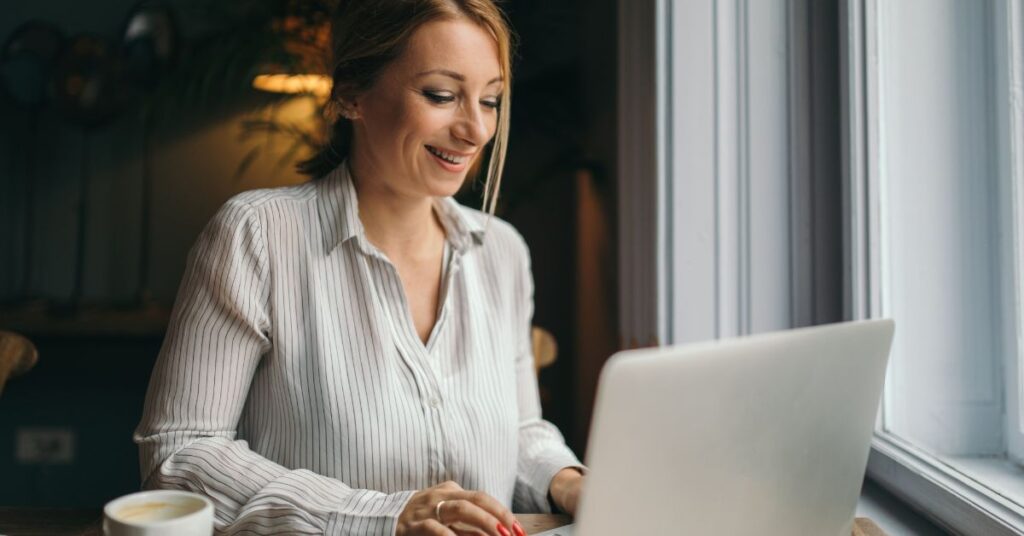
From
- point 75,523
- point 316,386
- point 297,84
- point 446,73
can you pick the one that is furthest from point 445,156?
point 297,84

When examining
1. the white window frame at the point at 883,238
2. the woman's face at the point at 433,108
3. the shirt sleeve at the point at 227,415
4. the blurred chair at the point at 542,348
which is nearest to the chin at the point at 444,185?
the woman's face at the point at 433,108

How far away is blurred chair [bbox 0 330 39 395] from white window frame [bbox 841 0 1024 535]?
2.27 m

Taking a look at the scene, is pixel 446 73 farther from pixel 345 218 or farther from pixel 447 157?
pixel 345 218

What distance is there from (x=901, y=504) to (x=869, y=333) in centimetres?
57

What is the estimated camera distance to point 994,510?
0.83m

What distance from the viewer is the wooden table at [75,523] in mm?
A: 935

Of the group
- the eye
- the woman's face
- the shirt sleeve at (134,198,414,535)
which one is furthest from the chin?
the shirt sleeve at (134,198,414,535)

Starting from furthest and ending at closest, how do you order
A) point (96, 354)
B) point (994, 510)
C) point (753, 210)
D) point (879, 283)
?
1. point (96, 354)
2. point (753, 210)
3. point (879, 283)
4. point (994, 510)

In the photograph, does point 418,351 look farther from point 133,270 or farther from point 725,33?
point 133,270

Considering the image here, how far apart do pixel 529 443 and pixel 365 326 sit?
334 millimetres

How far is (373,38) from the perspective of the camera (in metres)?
1.14

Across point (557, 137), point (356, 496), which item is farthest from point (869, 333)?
point (557, 137)

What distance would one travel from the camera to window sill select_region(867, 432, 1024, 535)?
82 centimetres

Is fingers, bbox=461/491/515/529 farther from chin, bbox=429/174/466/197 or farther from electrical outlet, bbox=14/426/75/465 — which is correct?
electrical outlet, bbox=14/426/75/465
